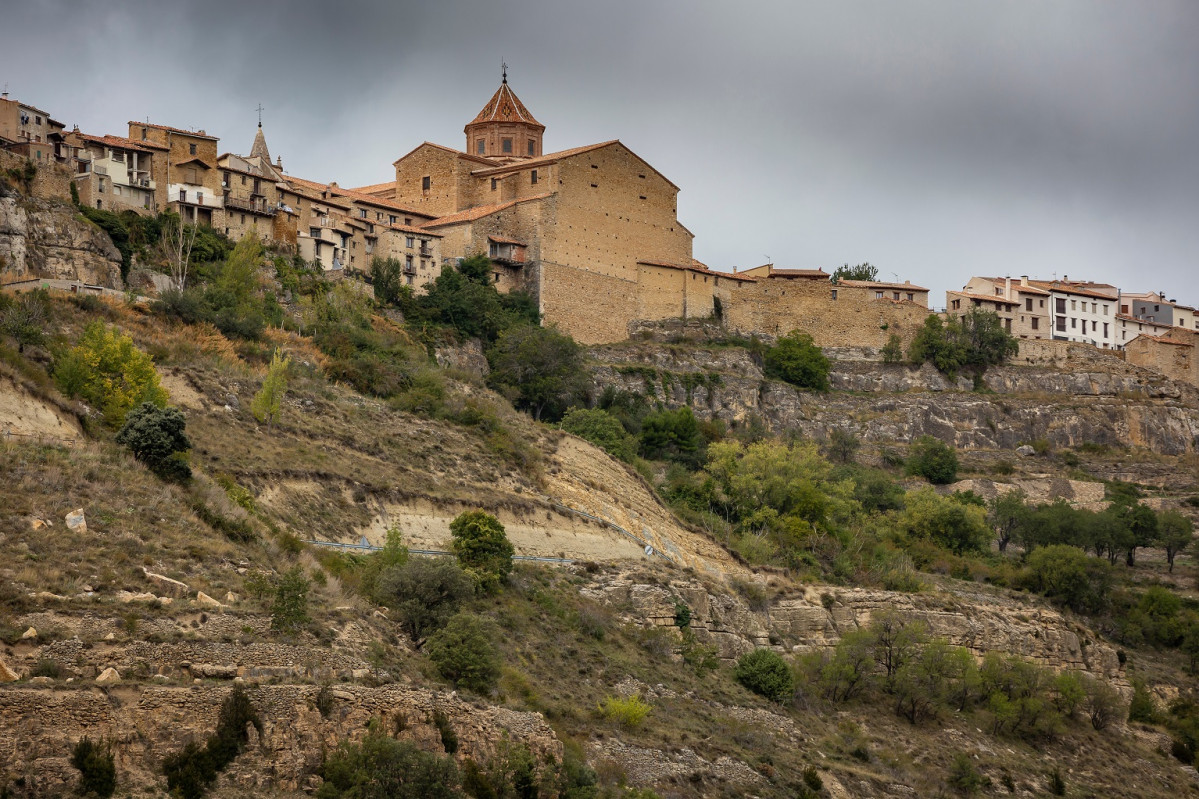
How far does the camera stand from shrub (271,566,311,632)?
24.7 metres

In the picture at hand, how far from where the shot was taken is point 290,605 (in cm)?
2506

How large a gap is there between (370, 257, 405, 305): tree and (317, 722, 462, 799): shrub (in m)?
39.0

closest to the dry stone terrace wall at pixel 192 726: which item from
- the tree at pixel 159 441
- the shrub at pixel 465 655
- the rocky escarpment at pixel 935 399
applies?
the shrub at pixel 465 655

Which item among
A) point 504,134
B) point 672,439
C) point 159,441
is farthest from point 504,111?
point 159,441

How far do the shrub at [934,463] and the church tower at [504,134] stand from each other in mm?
23877

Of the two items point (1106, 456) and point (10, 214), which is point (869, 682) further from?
point (1106, 456)

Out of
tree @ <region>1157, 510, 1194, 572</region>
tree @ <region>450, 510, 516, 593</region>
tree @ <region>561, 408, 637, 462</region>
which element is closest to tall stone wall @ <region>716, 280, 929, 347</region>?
tree @ <region>1157, 510, 1194, 572</region>

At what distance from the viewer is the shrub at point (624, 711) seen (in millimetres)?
32688

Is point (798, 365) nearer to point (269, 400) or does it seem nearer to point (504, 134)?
point (504, 134)

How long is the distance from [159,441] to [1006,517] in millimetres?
42874

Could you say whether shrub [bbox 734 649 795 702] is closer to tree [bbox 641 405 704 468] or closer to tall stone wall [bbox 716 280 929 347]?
tree [bbox 641 405 704 468]

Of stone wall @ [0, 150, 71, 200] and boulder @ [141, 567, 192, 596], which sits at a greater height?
stone wall @ [0, 150, 71, 200]

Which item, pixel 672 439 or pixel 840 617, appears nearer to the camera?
pixel 840 617

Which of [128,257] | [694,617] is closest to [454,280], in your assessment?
[128,257]
